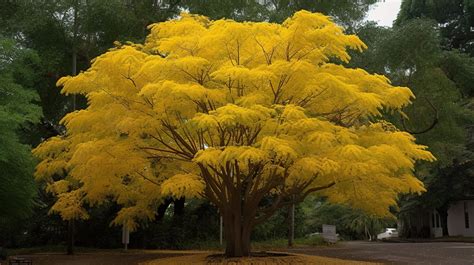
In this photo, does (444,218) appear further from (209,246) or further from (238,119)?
(238,119)

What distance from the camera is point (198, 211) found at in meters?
30.5

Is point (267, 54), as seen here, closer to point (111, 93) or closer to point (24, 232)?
point (111, 93)

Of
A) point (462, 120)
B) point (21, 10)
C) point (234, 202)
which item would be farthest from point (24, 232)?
point (462, 120)

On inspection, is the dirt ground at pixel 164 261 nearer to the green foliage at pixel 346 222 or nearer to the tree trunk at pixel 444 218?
the tree trunk at pixel 444 218

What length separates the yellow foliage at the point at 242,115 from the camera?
13.7 m

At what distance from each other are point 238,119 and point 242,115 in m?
0.27

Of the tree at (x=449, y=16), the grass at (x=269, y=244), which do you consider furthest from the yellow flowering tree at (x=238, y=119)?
the tree at (x=449, y=16)

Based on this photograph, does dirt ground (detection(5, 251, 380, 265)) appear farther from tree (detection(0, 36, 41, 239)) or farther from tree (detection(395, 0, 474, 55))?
tree (detection(395, 0, 474, 55))

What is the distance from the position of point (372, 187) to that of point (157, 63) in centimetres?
793

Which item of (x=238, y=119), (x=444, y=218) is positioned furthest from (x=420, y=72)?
(x=444, y=218)

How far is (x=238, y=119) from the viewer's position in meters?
13.0

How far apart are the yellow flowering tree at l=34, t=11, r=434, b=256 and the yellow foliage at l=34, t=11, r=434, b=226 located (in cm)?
4

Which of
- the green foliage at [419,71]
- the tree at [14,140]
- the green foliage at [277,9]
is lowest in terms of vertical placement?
the tree at [14,140]

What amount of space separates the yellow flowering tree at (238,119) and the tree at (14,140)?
987 millimetres
